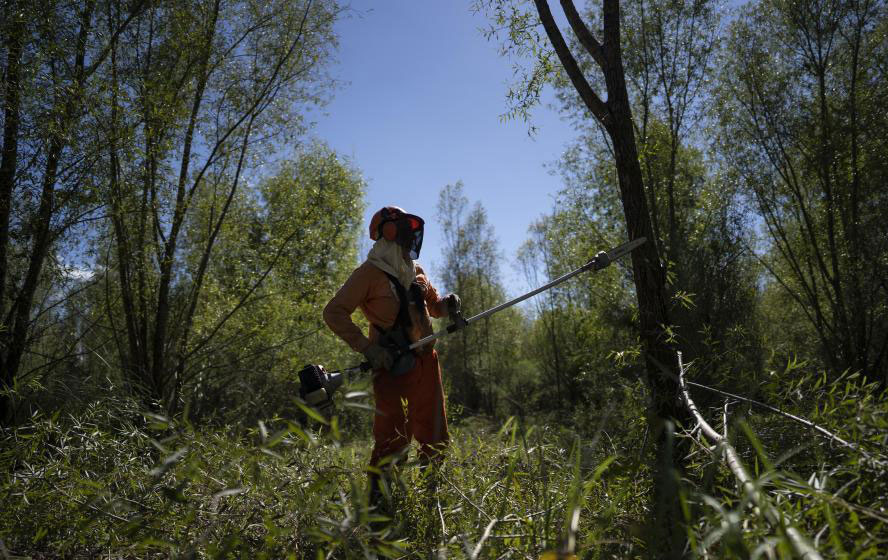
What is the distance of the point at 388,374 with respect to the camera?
11.0 ft

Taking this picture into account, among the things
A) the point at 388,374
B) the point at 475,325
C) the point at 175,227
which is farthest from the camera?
the point at 475,325

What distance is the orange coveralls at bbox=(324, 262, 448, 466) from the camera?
3256mm

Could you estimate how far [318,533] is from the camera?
4.19 feet

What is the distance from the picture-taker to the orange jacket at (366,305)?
133 inches

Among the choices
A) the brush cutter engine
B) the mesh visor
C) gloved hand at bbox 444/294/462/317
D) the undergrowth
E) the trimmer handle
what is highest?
the mesh visor

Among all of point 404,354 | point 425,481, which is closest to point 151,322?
point 404,354

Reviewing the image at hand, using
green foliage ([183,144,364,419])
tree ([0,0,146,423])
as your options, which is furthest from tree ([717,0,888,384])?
tree ([0,0,146,423])

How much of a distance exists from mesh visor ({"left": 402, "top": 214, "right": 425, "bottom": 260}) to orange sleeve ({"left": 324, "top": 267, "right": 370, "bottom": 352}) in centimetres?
42

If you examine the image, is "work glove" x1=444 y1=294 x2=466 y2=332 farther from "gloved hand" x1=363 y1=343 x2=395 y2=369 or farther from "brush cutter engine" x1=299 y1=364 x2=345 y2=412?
"brush cutter engine" x1=299 y1=364 x2=345 y2=412

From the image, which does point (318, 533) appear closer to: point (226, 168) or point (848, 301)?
point (226, 168)

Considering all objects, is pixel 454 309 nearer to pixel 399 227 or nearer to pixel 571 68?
pixel 399 227

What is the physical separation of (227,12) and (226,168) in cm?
183

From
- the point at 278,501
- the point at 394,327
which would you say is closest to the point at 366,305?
the point at 394,327

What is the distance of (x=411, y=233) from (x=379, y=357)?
3.22 ft
